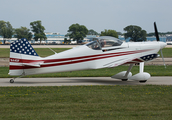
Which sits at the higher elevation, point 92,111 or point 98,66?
point 98,66

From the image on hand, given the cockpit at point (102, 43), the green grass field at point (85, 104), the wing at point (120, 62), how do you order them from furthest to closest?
the cockpit at point (102, 43) → the wing at point (120, 62) → the green grass field at point (85, 104)

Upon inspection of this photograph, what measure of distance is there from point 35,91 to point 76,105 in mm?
3201

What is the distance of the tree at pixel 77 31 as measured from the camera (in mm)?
143750

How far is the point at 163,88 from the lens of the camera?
37.5 feet

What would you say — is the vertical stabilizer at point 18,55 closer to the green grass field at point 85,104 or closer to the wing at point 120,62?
the green grass field at point 85,104

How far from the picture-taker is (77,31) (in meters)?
148

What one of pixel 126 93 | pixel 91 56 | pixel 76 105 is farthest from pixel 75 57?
pixel 76 105

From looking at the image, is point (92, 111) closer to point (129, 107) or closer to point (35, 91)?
point (129, 107)

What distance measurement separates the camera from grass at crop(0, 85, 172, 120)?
7063 mm

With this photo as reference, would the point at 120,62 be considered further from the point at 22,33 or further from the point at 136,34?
the point at 22,33

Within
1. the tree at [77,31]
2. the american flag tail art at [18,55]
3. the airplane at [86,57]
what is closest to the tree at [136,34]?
the tree at [77,31]

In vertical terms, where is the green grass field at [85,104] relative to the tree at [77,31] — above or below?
below

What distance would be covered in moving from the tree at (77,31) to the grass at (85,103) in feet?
438

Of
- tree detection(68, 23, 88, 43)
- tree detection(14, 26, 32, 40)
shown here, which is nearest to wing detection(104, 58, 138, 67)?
tree detection(68, 23, 88, 43)
